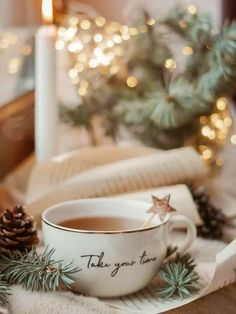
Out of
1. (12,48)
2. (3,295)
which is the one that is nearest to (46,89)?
(12,48)

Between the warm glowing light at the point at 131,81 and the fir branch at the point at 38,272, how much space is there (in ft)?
1.29

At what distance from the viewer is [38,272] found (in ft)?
1.48

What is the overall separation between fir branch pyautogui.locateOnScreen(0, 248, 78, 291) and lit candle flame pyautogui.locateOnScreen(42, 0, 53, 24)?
1.29ft

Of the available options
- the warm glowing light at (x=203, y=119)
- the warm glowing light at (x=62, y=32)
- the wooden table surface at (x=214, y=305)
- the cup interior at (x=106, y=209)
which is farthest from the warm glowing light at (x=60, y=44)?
the wooden table surface at (x=214, y=305)

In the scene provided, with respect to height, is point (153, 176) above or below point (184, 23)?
below

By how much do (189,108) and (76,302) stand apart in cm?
36

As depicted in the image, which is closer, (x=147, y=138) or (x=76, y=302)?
(x=76, y=302)

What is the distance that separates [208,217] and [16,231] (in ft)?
0.77

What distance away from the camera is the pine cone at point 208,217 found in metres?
0.64

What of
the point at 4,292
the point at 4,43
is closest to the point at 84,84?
the point at 4,43

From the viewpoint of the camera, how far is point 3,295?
437 mm

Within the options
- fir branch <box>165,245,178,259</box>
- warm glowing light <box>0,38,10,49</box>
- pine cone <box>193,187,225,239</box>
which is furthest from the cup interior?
warm glowing light <box>0,38,10,49</box>

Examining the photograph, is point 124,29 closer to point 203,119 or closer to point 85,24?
point 85,24

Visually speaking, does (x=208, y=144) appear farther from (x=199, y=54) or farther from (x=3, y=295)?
(x=3, y=295)
